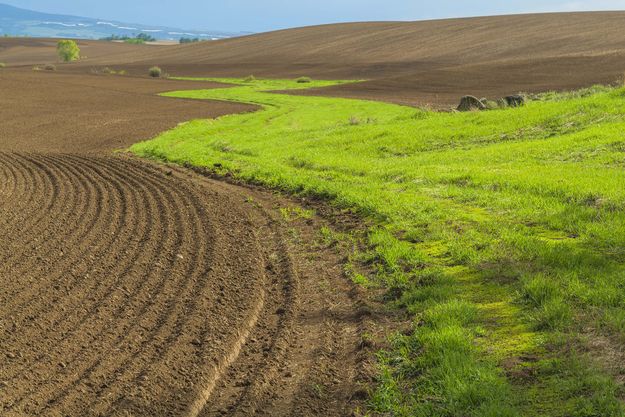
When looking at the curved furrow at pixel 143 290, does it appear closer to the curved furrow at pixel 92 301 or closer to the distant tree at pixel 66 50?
the curved furrow at pixel 92 301

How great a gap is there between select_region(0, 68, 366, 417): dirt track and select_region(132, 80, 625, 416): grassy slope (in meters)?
0.98

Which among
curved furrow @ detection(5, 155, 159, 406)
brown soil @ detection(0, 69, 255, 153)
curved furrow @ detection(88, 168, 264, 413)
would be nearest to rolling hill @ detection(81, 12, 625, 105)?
brown soil @ detection(0, 69, 255, 153)

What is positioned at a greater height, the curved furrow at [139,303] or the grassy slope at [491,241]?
the grassy slope at [491,241]

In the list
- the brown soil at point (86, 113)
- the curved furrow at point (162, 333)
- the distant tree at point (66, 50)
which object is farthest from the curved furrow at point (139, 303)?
the distant tree at point (66, 50)

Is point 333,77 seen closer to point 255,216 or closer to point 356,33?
point 356,33

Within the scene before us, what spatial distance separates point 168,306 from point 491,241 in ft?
17.9

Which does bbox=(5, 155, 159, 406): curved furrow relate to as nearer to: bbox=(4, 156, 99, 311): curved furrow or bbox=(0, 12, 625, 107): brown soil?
bbox=(4, 156, 99, 311): curved furrow

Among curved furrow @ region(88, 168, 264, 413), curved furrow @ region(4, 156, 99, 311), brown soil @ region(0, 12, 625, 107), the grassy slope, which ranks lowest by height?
curved furrow @ region(88, 168, 264, 413)

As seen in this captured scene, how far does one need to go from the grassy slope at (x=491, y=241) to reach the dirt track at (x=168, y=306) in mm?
983

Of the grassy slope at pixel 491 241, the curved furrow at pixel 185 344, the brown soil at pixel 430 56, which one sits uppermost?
the brown soil at pixel 430 56

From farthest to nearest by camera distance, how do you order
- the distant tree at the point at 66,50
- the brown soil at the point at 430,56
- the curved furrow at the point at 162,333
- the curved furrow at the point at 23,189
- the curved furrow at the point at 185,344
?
the distant tree at the point at 66,50 → the brown soil at the point at 430,56 → the curved furrow at the point at 23,189 → the curved furrow at the point at 162,333 → the curved furrow at the point at 185,344

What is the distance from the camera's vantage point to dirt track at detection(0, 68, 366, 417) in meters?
6.86

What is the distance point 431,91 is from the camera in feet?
197

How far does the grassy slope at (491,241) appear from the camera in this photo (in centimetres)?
655
